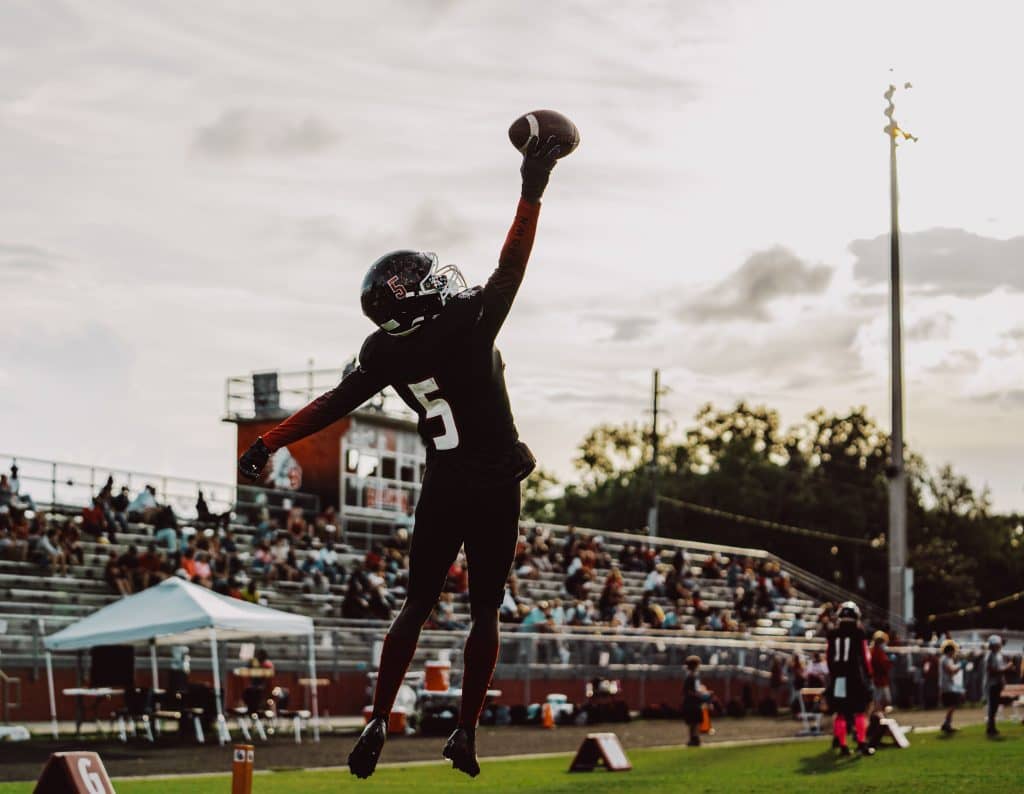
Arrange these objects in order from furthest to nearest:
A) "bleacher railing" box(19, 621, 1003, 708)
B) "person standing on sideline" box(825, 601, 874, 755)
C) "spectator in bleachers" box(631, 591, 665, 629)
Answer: "spectator in bleachers" box(631, 591, 665, 629), "bleacher railing" box(19, 621, 1003, 708), "person standing on sideline" box(825, 601, 874, 755)

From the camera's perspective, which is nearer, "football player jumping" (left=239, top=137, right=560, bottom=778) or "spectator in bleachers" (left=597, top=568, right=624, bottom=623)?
"football player jumping" (left=239, top=137, right=560, bottom=778)

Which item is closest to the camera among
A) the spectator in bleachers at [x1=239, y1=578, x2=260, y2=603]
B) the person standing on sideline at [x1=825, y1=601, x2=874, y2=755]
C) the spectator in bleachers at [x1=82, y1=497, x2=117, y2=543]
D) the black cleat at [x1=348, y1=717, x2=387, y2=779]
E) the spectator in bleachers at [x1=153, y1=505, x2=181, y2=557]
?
the black cleat at [x1=348, y1=717, x2=387, y2=779]

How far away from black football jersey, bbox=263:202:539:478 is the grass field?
31.1ft

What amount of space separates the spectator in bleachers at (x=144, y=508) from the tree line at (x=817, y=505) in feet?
175

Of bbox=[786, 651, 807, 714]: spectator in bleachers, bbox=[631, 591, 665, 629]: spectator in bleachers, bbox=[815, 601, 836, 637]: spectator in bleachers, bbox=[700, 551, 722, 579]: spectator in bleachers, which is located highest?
bbox=[700, 551, 722, 579]: spectator in bleachers

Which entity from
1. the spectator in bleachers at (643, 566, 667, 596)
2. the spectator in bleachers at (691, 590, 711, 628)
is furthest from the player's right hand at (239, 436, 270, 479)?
the spectator in bleachers at (643, 566, 667, 596)

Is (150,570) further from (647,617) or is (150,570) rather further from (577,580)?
(647,617)

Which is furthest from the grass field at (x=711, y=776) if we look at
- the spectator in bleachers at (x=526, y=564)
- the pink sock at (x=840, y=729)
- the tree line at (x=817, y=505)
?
the tree line at (x=817, y=505)

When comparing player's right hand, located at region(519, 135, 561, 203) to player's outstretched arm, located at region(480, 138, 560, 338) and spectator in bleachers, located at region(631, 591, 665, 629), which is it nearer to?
player's outstretched arm, located at region(480, 138, 560, 338)

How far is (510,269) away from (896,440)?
37050mm

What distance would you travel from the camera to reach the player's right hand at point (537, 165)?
7.46m

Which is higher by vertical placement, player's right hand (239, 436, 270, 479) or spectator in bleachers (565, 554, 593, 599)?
player's right hand (239, 436, 270, 479)

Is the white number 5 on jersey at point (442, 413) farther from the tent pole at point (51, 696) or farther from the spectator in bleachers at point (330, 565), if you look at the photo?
the spectator in bleachers at point (330, 565)

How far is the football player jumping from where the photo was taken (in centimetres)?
752
